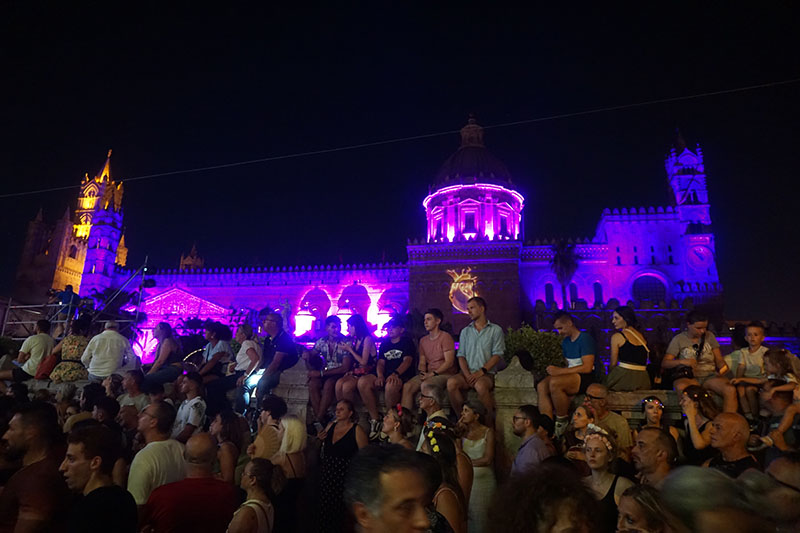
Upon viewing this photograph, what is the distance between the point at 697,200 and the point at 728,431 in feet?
136

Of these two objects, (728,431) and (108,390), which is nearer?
(728,431)

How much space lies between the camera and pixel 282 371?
7875mm

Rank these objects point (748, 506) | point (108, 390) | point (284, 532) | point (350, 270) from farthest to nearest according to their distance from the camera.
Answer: point (350, 270) → point (108, 390) → point (284, 532) → point (748, 506)

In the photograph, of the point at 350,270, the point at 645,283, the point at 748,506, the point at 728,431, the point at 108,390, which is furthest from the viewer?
the point at 350,270

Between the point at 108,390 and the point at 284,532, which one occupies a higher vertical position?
the point at 108,390

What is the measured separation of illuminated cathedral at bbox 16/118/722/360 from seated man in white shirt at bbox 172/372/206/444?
29.8 meters

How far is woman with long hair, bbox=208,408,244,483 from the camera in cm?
519

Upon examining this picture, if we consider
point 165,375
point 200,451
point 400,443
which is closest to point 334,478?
point 400,443

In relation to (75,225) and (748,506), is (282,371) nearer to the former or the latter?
(748,506)

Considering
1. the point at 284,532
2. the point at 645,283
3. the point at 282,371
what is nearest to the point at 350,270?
the point at 645,283

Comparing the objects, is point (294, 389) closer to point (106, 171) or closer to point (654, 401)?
point (654, 401)

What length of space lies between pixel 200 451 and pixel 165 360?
5.20 metres

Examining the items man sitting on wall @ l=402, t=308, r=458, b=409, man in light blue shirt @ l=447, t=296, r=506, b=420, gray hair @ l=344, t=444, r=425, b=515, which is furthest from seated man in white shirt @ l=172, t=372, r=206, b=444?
gray hair @ l=344, t=444, r=425, b=515

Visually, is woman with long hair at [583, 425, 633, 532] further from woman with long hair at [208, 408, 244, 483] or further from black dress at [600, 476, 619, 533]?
woman with long hair at [208, 408, 244, 483]
